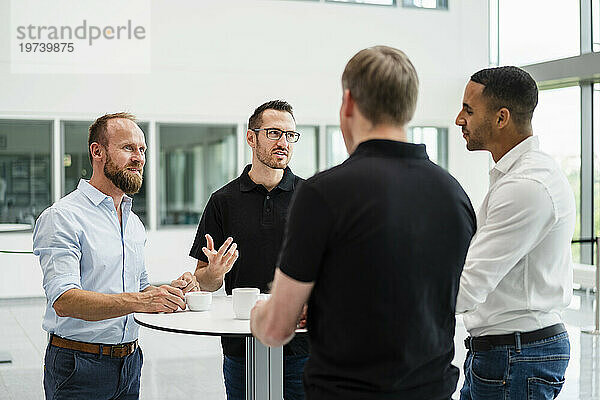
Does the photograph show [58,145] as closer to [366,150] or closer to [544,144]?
[544,144]

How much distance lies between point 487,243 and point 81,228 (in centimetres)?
145

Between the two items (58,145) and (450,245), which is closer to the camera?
(450,245)

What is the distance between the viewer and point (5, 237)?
10.8 m

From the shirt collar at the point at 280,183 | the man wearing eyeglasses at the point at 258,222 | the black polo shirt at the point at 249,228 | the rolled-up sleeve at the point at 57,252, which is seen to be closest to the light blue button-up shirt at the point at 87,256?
the rolled-up sleeve at the point at 57,252

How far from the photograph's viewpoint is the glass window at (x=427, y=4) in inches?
491

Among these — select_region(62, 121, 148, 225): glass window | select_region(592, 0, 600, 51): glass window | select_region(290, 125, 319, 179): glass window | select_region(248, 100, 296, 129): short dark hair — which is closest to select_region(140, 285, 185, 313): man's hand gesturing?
select_region(248, 100, 296, 129): short dark hair

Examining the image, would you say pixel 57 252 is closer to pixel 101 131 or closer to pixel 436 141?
pixel 101 131

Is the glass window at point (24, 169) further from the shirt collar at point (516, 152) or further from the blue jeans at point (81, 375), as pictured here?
the shirt collar at point (516, 152)

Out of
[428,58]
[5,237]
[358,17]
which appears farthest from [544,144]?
[5,237]

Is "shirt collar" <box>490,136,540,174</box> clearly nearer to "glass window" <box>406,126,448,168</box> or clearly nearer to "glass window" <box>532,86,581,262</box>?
"glass window" <box>532,86,581,262</box>

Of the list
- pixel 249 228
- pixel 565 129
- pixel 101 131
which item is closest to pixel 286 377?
pixel 249 228

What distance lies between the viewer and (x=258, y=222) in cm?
365

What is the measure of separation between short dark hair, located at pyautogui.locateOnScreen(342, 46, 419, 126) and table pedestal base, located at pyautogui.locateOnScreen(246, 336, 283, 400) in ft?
4.44

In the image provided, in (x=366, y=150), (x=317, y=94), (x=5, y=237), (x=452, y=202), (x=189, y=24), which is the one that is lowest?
(x=5, y=237)
